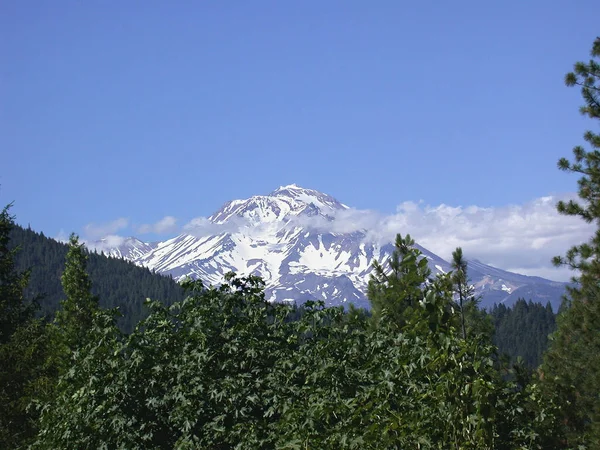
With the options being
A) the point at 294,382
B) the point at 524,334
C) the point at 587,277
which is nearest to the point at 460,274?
the point at 587,277

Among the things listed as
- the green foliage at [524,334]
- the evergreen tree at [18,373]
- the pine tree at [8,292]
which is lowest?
the evergreen tree at [18,373]

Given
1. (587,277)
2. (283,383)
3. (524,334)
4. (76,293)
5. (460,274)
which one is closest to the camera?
(283,383)

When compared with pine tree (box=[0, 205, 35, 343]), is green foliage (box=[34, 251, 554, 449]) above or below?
below

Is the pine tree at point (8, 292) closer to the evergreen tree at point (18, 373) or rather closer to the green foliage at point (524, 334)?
the evergreen tree at point (18, 373)

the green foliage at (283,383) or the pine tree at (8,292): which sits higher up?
the pine tree at (8,292)

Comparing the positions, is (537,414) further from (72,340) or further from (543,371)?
(543,371)

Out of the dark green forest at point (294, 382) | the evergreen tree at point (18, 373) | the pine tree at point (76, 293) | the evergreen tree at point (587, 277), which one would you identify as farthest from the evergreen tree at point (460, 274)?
the pine tree at point (76, 293)

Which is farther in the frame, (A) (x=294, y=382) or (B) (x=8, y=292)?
(B) (x=8, y=292)

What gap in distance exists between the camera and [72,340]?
403 inches

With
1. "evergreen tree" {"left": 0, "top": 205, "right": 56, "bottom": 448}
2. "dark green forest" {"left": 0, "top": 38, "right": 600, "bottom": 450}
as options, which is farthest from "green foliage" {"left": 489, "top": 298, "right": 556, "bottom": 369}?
"dark green forest" {"left": 0, "top": 38, "right": 600, "bottom": 450}

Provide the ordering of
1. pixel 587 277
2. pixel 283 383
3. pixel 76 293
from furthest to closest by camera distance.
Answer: pixel 76 293, pixel 587 277, pixel 283 383

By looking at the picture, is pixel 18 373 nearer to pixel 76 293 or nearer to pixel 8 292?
pixel 8 292

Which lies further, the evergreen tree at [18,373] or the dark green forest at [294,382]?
the evergreen tree at [18,373]

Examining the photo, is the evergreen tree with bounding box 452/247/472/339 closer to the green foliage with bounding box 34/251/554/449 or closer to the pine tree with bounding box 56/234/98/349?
the green foliage with bounding box 34/251/554/449
